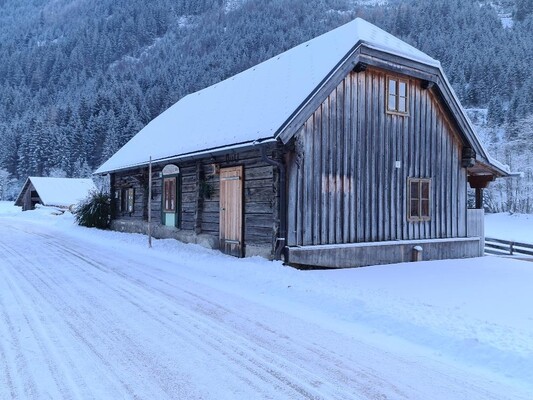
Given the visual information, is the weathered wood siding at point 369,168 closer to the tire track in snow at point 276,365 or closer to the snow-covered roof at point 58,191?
the tire track in snow at point 276,365

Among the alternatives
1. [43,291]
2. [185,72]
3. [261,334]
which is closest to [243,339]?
[261,334]

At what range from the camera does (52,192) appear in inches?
1969

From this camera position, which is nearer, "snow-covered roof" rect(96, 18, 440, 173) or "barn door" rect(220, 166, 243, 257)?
"snow-covered roof" rect(96, 18, 440, 173)

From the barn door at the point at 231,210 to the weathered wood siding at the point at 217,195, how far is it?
0.64 ft

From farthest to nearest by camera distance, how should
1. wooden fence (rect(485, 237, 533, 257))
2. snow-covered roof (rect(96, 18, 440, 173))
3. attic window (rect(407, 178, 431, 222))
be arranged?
1. wooden fence (rect(485, 237, 533, 257))
2. attic window (rect(407, 178, 431, 222))
3. snow-covered roof (rect(96, 18, 440, 173))

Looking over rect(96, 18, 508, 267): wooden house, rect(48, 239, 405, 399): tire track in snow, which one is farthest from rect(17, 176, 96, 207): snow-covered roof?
rect(48, 239, 405, 399): tire track in snow

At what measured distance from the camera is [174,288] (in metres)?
8.30

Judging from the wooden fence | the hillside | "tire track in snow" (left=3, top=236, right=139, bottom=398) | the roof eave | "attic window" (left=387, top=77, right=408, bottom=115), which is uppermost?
the hillside

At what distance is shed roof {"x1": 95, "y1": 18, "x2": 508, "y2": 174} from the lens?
11.4 meters

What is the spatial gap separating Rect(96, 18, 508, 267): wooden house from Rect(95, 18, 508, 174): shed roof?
0.07 metres

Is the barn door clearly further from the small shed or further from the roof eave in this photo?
the small shed

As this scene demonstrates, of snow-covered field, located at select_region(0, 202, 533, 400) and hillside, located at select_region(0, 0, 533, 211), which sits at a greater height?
hillside, located at select_region(0, 0, 533, 211)

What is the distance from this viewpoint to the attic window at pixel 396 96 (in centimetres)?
1294

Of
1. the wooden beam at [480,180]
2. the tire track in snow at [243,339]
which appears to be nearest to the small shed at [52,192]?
the wooden beam at [480,180]
